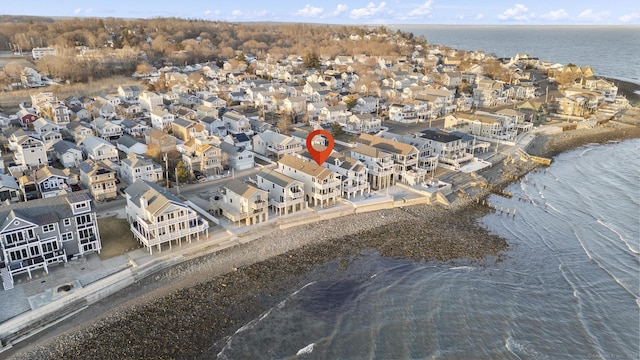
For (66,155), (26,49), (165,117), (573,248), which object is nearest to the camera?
(573,248)

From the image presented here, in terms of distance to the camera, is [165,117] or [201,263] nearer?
[201,263]

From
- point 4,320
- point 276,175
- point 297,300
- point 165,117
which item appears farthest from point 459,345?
point 165,117

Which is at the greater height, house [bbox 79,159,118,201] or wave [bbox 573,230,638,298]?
house [bbox 79,159,118,201]

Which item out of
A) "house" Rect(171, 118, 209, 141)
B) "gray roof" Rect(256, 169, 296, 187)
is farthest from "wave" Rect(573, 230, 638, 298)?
"house" Rect(171, 118, 209, 141)

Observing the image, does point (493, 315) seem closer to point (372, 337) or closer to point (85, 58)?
point (372, 337)

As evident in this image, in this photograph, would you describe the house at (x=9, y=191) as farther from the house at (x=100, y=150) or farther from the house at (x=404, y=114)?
the house at (x=404, y=114)

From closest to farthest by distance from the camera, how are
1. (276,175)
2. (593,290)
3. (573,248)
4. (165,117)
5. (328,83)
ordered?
(593,290), (573,248), (276,175), (165,117), (328,83)

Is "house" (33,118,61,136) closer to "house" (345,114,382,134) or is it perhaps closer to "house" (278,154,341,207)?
"house" (278,154,341,207)
